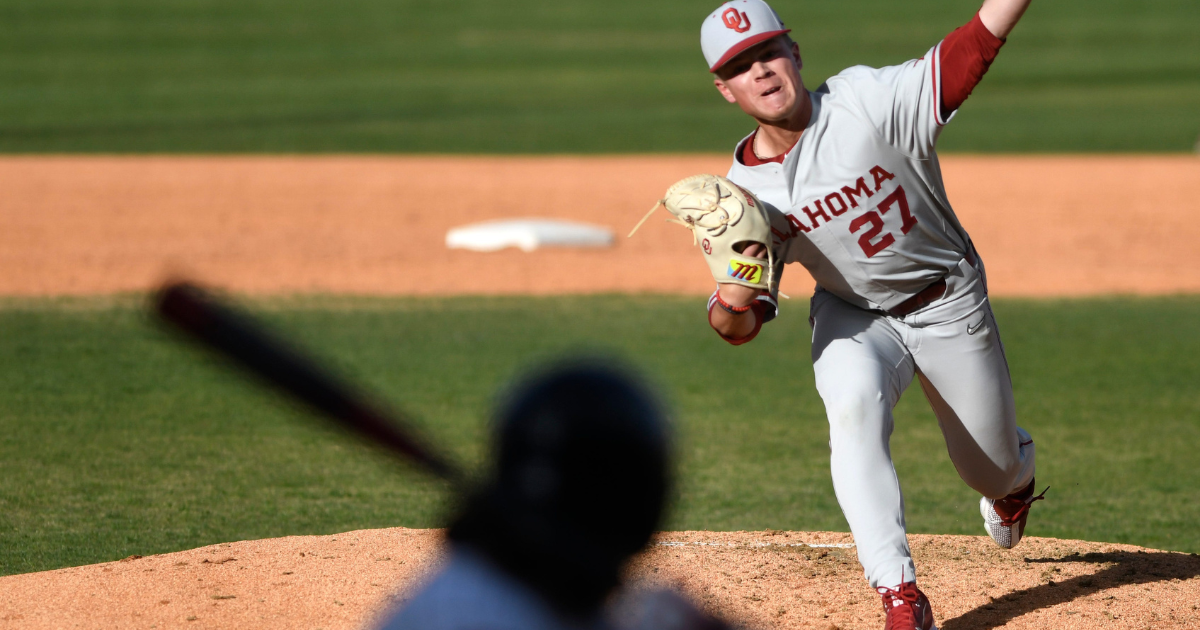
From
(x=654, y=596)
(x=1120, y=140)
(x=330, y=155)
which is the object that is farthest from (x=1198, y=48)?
(x=654, y=596)

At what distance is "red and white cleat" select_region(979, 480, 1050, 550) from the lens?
4.38m

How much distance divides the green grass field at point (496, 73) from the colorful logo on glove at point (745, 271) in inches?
585

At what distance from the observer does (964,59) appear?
3.61 m

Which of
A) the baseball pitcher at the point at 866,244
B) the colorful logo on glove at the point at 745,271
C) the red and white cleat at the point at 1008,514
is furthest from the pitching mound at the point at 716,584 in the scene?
the colorful logo on glove at the point at 745,271

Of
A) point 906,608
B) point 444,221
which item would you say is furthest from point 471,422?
point 444,221

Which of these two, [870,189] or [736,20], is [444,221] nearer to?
[736,20]

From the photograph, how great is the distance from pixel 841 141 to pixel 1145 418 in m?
3.99

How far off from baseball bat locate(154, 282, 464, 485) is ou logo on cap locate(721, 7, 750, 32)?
7.86 ft

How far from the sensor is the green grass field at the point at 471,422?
5.39m

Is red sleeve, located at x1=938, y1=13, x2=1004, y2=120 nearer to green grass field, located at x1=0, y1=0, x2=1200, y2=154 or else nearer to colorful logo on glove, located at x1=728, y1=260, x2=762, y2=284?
colorful logo on glove, located at x1=728, y1=260, x2=762, y2=284

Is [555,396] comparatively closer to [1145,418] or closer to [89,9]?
[1145,418]

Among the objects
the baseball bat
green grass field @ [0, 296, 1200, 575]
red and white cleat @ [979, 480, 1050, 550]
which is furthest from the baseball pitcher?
the baseball bat

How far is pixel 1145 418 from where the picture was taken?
270 inches

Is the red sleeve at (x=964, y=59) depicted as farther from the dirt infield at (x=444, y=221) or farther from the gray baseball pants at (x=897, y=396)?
the dirt infield at (x=444, y=221)
